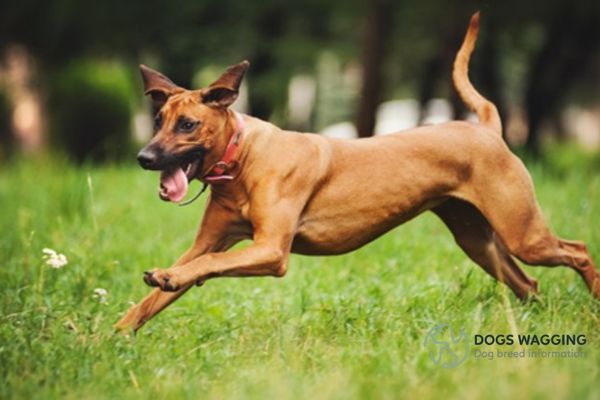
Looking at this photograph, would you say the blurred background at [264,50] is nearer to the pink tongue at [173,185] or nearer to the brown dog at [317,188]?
the brown dog at [317,188]

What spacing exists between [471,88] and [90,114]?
12.5 metres

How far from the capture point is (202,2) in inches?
829

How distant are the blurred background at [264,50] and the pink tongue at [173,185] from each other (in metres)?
10.6

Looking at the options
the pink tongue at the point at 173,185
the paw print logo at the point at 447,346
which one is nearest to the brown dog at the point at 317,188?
the pink tongue at the point at 173,185

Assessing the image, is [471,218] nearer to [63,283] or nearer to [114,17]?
[63,283]

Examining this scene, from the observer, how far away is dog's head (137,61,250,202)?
485cm

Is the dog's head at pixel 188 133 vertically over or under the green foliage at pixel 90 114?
over

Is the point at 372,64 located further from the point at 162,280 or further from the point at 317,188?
the point at 162,280

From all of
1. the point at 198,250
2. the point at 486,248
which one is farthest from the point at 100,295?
the point at 486,248

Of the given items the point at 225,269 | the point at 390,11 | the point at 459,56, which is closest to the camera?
the point at 225,269

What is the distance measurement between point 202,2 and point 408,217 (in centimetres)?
1633

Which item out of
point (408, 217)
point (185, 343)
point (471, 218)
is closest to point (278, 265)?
point (185, 343)

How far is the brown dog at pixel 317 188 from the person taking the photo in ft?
16.2

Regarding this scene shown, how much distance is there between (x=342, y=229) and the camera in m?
5.48
